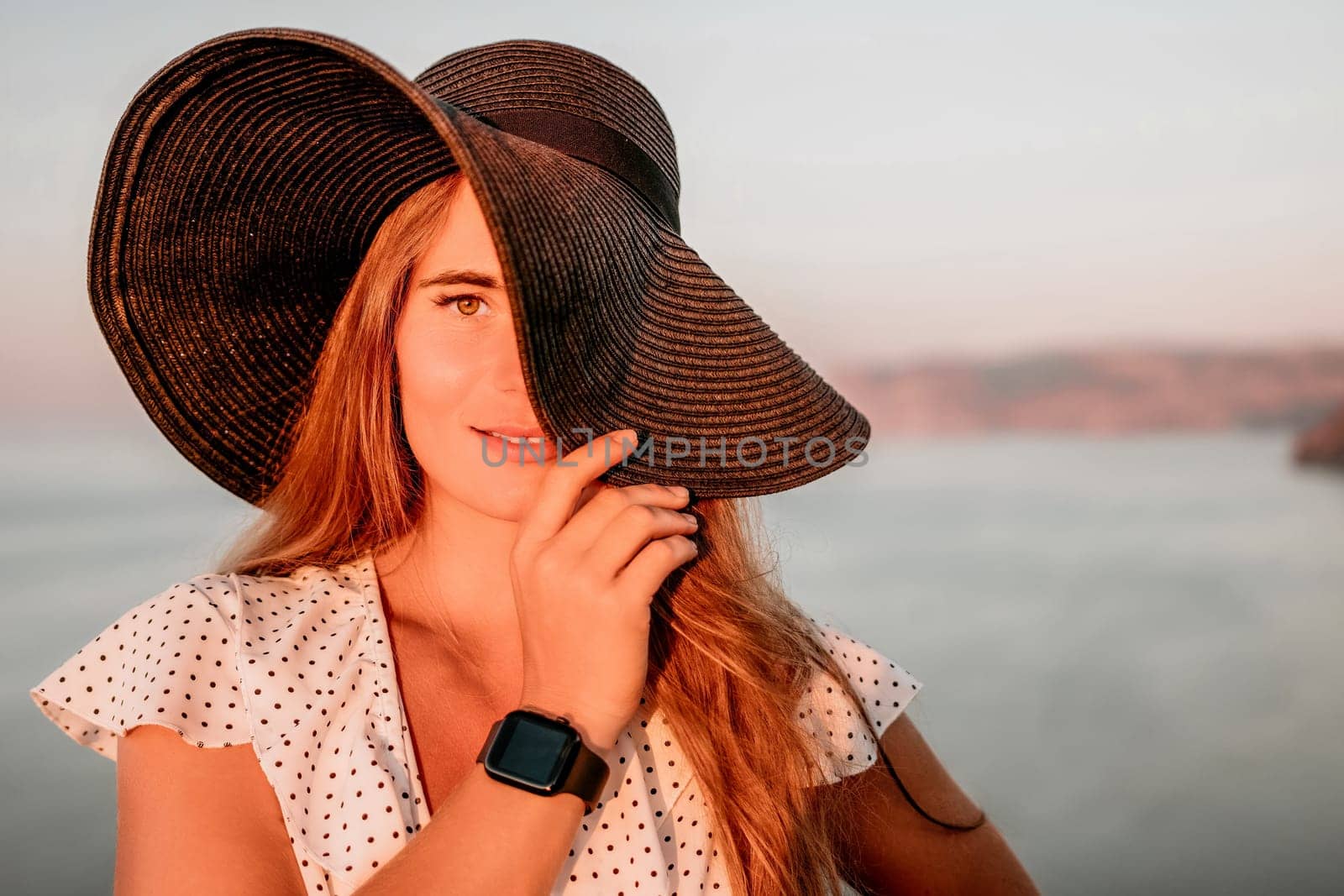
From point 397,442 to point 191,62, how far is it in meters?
0.66

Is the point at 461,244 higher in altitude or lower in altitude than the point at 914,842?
higher

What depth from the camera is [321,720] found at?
150 cm

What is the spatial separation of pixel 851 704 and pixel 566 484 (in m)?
0.83

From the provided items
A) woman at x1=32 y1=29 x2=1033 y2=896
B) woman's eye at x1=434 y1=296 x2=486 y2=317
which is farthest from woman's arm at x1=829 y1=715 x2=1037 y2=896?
woman's eye at x1=434 y1=296 x2=486 y2=317

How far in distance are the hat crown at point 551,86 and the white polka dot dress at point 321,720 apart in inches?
30.3

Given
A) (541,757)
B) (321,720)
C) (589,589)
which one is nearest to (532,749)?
(541,757)

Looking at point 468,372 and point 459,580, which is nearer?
point 468,372

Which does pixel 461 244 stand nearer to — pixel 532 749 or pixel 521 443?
pixel 521 443

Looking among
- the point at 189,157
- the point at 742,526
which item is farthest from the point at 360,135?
the point at 742,526

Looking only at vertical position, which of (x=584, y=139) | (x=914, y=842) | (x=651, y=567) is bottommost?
(x=914, y=842)

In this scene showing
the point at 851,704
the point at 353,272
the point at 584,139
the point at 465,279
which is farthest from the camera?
the point at 851,704

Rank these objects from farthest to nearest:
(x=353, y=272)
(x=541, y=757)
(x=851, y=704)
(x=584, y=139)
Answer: (x=851, y=704) → (x=353, y=272) → (x=584, y=139) → (x=541, y=757)

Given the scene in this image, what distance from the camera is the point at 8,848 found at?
132 inches

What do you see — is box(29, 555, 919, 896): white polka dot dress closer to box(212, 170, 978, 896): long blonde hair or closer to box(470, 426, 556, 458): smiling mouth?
box(212, 170, 978, 896): long blonde hair
